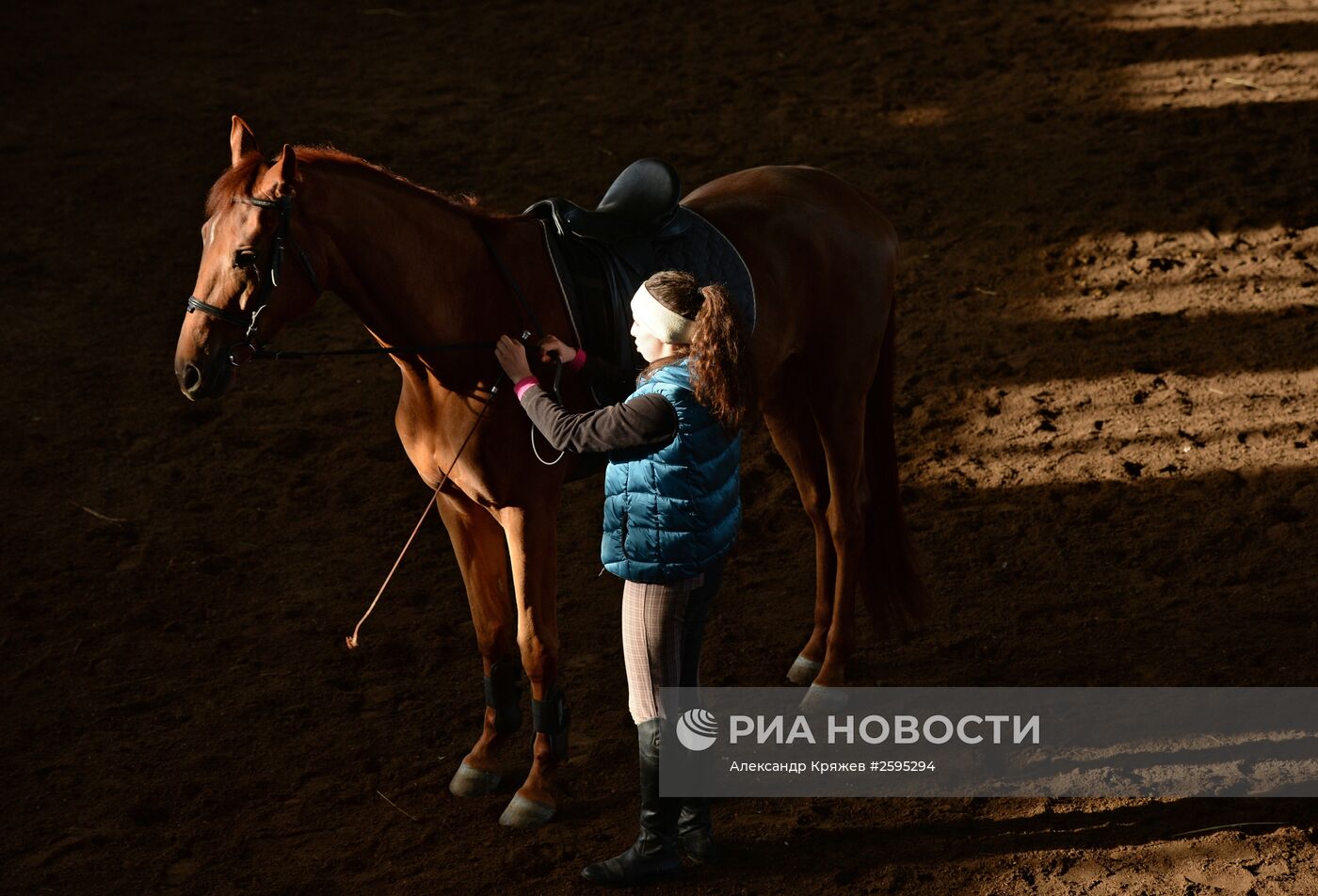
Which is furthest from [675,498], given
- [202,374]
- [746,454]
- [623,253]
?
[746,454]

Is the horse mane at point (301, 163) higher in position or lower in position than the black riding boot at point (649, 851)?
higher

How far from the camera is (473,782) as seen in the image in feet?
13.6

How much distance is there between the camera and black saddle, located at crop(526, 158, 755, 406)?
391cm

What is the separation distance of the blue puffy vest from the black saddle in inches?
21.0

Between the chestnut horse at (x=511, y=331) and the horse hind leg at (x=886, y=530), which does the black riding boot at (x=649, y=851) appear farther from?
the horse hind leg at (x=886, y=530)

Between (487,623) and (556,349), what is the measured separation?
42.0 inches

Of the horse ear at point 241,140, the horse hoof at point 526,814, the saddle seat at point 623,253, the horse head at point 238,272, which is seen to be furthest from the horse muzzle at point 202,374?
the horse hoof at point 526,814

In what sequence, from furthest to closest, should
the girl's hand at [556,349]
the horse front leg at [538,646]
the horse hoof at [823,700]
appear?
the horse hoof at [823,700]
the horse front leg at [538,646]
the girl's hand at [556,349]

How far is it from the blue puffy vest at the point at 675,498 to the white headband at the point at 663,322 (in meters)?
0.07

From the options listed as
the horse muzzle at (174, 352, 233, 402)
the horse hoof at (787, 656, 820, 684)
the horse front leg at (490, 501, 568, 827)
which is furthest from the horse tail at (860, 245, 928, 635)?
the horse muzzle at (174, 352, 233, 402)

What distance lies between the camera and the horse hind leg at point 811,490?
474 centimetres

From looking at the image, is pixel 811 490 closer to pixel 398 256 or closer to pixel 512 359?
pixel 512 359

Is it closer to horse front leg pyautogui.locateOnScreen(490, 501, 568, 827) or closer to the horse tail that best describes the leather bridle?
horse front leg pyautogui.locateOnScreen(490, 501, 568, 827)

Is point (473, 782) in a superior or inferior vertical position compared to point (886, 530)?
inferior
